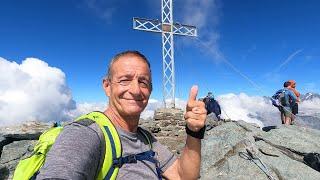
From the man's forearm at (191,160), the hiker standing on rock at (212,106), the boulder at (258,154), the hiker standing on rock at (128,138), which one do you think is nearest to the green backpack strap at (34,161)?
the hiker standing on rock at (128,138)

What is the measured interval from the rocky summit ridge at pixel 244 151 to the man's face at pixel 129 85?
18.7ft

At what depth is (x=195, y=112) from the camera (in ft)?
10.1

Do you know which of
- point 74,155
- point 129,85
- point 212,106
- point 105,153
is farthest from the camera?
point 212,106

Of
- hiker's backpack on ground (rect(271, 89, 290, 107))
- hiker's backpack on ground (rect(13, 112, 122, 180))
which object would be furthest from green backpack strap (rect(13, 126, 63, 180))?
hiker's backpack on ground (rect(271, 89, 290, 107))

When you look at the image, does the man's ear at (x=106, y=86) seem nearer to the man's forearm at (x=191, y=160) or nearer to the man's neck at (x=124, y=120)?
the man's neck at (x=124, y=120)

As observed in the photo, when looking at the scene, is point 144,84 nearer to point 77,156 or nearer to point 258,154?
point 77,156

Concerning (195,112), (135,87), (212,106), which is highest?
(135,87)

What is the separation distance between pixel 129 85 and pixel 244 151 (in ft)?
26.4

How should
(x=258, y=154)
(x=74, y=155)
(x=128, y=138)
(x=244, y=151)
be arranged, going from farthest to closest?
(x=244, y=151) → (x=258, y=154) → (x=128, y=138) → (x=74, y=155)

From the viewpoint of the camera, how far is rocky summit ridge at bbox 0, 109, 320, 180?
30.2 ft

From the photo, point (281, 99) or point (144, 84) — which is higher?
point (144, 84)

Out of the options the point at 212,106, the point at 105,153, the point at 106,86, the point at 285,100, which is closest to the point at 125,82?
the point at 106,86

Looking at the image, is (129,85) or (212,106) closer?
(129,85)

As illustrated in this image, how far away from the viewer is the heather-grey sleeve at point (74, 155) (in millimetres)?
2227
